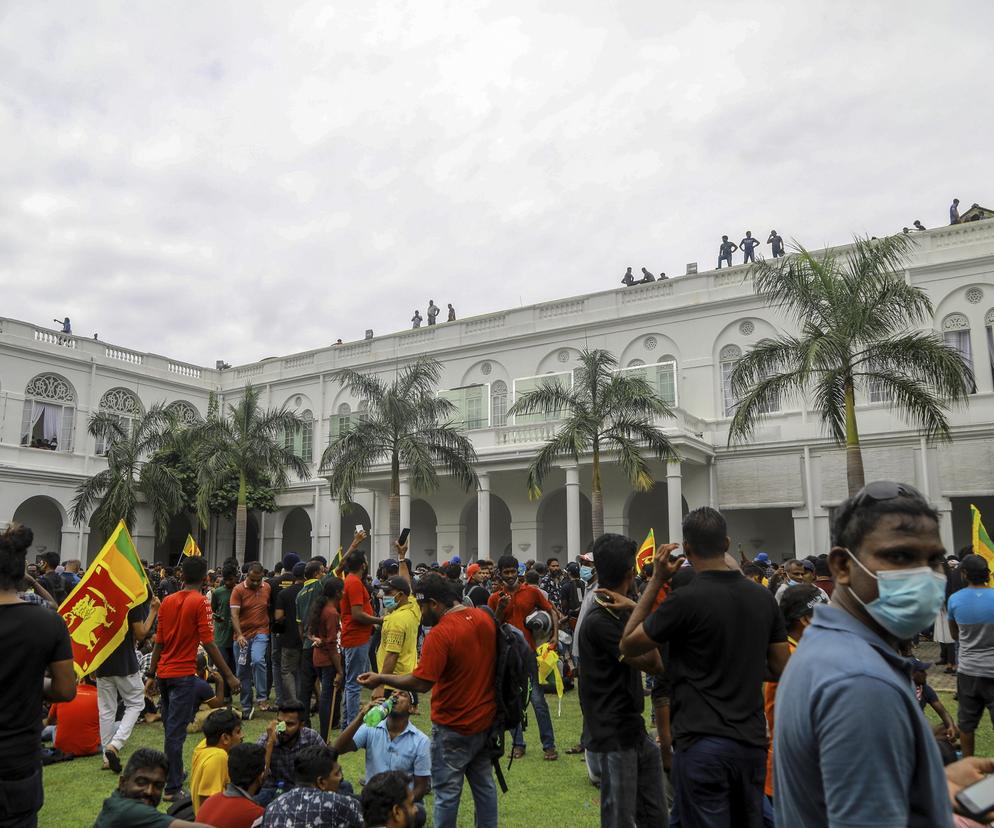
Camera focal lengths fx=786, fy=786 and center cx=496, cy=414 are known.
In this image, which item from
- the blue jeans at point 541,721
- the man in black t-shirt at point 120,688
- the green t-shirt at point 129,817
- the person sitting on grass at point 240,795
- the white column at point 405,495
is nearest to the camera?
the green t-shirt at point 129,817

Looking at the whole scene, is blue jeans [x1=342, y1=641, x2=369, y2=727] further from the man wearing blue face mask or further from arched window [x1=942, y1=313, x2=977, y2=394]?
arched window [x1=942, y1=313, x2=977, y2=394]

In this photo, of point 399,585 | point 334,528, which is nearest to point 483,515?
point 334,528

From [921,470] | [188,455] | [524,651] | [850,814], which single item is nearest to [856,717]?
[850,814]

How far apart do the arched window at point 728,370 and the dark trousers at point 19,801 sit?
73.9ft

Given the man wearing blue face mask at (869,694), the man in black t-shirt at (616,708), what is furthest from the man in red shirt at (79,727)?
the man wearing blue face mask at (869,694)

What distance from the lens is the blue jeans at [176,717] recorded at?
6.39 metres

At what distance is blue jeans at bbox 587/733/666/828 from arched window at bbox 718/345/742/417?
20.9m

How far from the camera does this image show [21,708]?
3533mm

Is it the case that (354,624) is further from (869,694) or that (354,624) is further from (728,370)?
(728,370)

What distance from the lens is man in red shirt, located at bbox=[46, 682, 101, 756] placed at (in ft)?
25.4

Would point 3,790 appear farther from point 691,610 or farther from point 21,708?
point 691,610

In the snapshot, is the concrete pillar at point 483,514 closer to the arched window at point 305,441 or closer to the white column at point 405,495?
the white column at point 405,495

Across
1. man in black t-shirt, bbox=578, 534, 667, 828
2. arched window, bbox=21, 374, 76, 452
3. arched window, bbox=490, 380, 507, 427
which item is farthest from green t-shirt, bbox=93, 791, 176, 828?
arched window, bbox=21, 374, 76, 452

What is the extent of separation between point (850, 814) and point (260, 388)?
114ft
